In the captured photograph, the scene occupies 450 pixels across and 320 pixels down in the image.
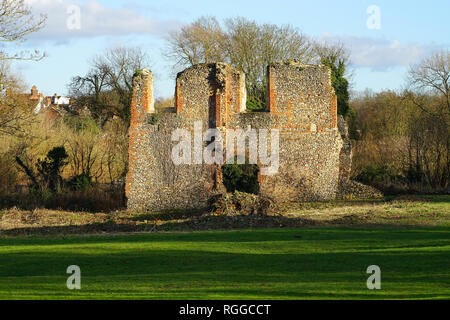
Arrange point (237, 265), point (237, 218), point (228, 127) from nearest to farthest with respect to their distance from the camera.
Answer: point (237, 265) < point (237, 218) < point (228, 127)

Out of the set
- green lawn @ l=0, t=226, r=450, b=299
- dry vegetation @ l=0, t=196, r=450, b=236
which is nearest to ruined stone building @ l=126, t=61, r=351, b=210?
dry vegetation @ l=0, t=196, r=450, b=236

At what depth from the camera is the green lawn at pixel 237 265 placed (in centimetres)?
1045

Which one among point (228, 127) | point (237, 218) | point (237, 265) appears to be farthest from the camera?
point (228, 127)

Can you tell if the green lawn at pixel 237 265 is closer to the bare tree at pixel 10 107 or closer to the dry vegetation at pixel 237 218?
the dry vegetation at pixel 237 218

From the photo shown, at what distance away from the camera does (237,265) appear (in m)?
13.4

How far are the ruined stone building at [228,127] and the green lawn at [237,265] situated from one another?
9.47 m

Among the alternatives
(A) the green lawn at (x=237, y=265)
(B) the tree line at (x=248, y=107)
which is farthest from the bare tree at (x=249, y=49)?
(A) the green lawn at (x=237, y=265)

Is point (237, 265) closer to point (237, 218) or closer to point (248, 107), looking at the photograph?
point (237, 218)

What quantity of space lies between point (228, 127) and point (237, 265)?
16.2m

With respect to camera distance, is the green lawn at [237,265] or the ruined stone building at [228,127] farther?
the ruined stone building at [228,127]

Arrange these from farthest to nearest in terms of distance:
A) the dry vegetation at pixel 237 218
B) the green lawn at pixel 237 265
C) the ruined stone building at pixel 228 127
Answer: the ruined stone building at pixel 228 127 < the dry vegetation at pixel 237 218 < the green lawn at pixel 237 265

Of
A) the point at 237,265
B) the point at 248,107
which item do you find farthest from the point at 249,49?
the point at 237,265

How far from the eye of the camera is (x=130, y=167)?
29.5 meters
